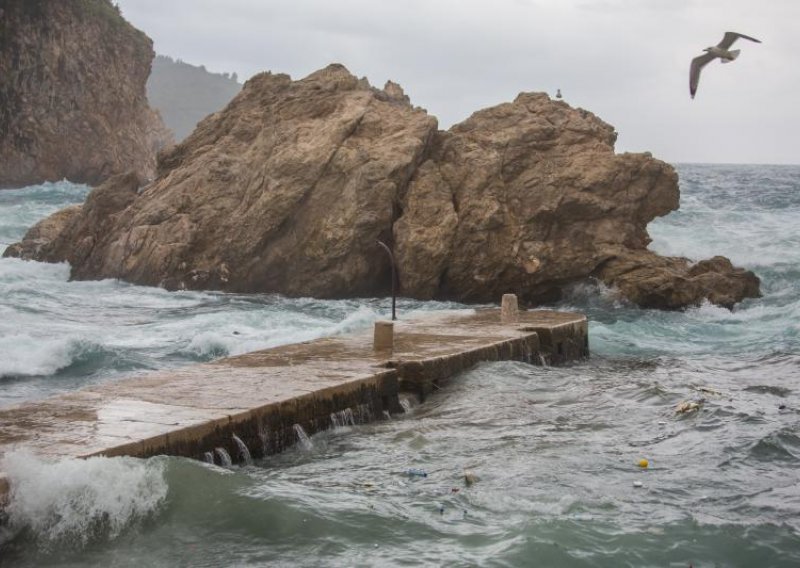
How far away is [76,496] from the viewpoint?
5.82m

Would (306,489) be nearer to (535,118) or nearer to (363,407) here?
(363,407)

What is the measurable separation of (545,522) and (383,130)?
53.0 feet

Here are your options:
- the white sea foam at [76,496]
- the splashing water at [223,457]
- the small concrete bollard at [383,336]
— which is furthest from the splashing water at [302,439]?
the small concrete bollard at [383,336]

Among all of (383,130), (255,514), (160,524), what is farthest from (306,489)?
(383,130)

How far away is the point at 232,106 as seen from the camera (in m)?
24.0

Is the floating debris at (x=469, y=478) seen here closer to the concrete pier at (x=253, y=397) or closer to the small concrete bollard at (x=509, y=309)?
the concrete pier at (x=253, y=397)

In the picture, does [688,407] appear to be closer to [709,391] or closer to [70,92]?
[709,391]

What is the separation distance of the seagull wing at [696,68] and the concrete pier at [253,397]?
3.69m

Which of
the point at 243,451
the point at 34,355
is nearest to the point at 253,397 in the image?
the point at 243,451

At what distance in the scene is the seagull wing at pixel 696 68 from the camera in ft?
37.8

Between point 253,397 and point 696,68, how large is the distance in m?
6.91

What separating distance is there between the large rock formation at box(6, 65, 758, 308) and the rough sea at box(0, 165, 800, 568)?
515 centimetres

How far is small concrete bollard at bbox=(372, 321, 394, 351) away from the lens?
11.1m

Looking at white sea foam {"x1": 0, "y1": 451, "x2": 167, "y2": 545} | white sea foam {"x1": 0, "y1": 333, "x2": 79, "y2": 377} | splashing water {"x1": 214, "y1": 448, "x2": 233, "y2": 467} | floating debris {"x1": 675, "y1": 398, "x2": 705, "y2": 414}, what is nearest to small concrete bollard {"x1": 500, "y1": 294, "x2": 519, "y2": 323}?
floating debris {"x1": 675, "y1": 398, "x2": 705, "y2": 414}
